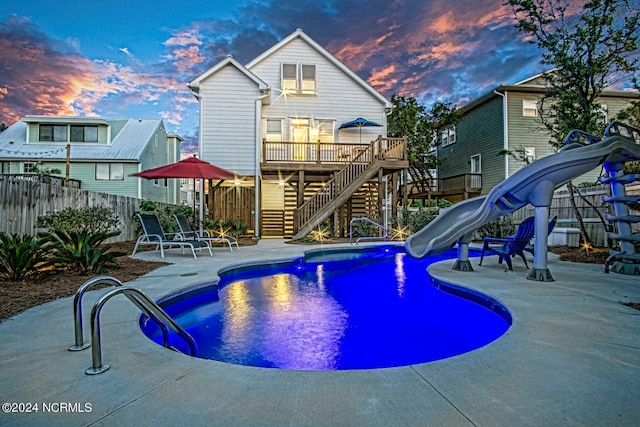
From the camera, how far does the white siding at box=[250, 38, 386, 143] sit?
56.9 feet

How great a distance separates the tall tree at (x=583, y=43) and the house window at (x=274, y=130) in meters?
10.8

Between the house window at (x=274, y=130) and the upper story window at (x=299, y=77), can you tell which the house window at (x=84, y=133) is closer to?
the house window at (x=274, y=130)

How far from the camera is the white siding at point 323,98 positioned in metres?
17.3

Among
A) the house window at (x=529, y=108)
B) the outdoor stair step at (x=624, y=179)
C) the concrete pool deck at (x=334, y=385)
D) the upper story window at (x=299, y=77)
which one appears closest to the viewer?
the concrete pool deck at (x=334, y=385)

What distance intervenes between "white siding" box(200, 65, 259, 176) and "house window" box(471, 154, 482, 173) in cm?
1439

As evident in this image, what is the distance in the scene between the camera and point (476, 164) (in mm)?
22312

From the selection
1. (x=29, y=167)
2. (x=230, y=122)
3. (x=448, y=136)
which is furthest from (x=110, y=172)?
(x=448, y=136)

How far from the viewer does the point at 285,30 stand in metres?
19.2

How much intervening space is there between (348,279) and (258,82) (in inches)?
454

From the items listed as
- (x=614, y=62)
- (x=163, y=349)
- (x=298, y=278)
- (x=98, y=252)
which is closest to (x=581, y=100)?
(x=614, y=62)

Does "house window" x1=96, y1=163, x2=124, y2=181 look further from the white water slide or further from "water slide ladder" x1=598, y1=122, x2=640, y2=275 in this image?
"water slide ladder" x1=598, y1=122, x2=640, y2=275

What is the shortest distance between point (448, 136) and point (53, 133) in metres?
27.3

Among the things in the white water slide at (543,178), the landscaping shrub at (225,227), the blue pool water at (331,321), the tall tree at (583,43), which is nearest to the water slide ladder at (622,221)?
the white water slide at (543,178)
